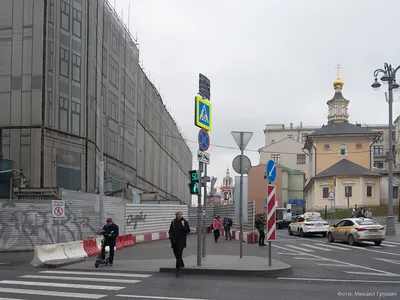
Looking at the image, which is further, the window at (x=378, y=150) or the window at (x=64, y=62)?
the window at (x=378, y=150)

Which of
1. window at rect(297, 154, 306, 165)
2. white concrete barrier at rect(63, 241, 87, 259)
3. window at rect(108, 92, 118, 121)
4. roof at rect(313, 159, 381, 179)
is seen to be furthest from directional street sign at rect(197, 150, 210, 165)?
window at rect(297, 154, 306, 165)

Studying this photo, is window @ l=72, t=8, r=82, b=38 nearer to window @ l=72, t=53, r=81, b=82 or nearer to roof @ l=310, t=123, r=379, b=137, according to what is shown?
window @ l=72, t=53, r=81, b=82

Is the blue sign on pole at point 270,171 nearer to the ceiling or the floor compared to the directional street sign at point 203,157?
nearer to the floor

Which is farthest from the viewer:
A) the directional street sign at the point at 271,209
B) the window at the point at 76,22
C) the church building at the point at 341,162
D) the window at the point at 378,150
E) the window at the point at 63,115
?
the window at the point at 378,150

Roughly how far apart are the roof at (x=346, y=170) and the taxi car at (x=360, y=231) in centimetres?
4325

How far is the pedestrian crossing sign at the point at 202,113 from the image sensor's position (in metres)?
15.3

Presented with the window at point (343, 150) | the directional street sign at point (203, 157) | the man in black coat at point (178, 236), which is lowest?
the man in black coat at point (178, 236)

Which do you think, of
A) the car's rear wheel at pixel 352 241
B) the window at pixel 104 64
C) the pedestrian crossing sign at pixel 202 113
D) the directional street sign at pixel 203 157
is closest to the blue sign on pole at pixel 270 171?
the directional street sign at pixel 203 157

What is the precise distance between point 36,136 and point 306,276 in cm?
2236

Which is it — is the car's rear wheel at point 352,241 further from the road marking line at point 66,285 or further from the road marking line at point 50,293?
the road marking line at point 50,293

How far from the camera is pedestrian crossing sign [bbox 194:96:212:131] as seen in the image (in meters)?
15.3

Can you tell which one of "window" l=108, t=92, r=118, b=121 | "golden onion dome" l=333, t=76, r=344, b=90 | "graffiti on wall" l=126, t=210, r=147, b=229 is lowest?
"graffiti on wall" l=126, t=210, r=147, b=229

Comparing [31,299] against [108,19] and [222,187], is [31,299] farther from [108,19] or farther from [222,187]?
[222,187]

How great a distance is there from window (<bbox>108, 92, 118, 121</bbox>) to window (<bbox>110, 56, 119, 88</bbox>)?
1.27 m
